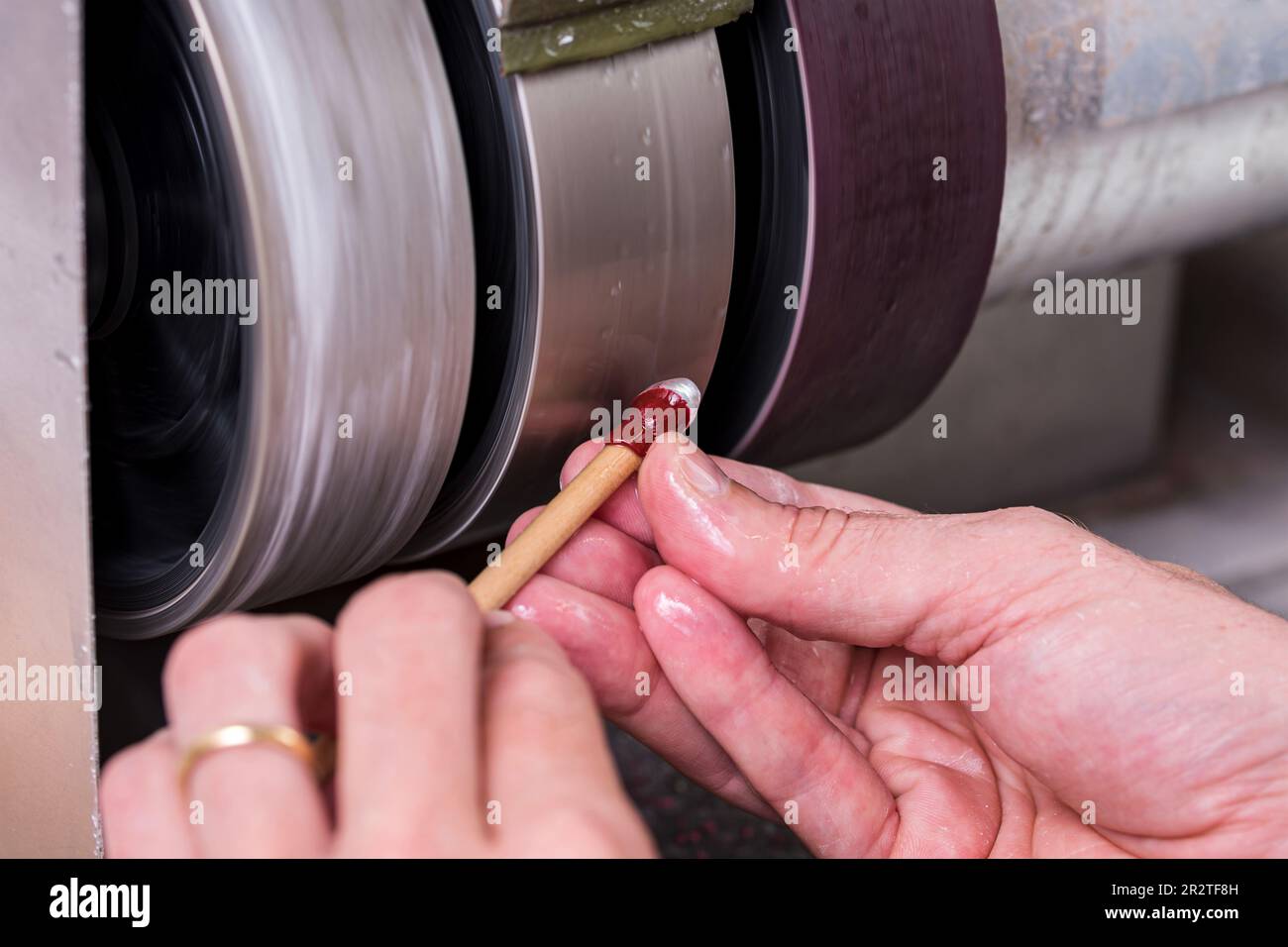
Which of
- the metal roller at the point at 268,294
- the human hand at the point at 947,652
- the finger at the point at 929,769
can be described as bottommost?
the finger at the point at 929,769

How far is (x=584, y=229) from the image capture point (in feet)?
2.02

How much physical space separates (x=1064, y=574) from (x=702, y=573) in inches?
7.3

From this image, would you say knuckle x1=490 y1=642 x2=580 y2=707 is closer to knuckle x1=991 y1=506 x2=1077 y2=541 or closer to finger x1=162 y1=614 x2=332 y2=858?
finger x1=162 y1=614 x2=332 y2=858

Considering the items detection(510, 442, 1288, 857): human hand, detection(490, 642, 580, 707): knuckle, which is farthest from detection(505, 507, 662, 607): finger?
detection(490, 642, 580, 707): knuckle

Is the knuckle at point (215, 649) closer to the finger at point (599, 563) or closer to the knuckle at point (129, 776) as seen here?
the knuckle at point (129, 776)

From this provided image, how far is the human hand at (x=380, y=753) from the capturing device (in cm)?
44

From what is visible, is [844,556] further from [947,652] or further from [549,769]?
[549,769]

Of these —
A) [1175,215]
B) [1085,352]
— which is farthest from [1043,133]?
[1085,352]

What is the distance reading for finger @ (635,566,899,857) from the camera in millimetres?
713

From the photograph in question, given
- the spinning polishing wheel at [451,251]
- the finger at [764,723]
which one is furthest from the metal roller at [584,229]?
the finger at [764,723]

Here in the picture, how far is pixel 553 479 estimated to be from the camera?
0.73 m

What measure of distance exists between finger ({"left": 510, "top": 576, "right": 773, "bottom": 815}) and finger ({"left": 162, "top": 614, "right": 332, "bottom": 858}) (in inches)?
7.8

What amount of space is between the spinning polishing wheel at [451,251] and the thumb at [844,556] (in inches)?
2.5

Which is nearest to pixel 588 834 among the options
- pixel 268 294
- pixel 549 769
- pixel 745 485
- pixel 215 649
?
pixel 549 769
